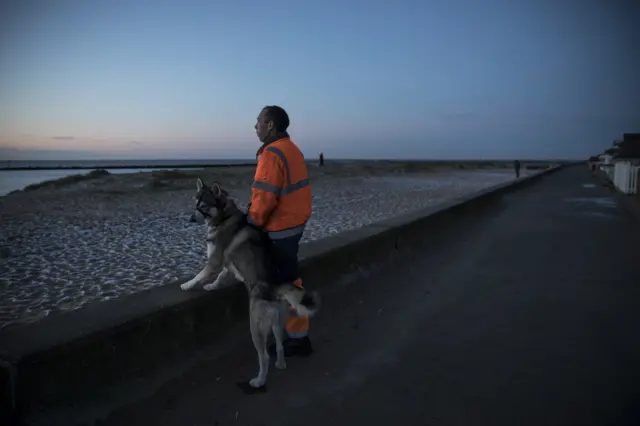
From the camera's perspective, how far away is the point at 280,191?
360 centimetres

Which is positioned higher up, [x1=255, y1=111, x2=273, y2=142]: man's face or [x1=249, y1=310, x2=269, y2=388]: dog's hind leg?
[x1=255, y1=111, x2=273, y2=142]: man's face

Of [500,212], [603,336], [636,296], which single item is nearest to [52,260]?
[603,336]

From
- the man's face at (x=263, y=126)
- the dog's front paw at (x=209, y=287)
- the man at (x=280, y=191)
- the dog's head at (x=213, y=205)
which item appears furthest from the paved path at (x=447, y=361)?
the man's face at (x=263, y=126)

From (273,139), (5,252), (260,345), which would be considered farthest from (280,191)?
(5,252)

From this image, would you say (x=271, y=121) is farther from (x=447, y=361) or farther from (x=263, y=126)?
(x=447, y=361)

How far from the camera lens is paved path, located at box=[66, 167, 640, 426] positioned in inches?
124

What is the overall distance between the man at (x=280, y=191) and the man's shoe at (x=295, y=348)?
0.28 meters

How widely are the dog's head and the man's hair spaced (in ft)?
2.22

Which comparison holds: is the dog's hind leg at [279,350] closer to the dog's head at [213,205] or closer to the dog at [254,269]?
the dog at [254,269]

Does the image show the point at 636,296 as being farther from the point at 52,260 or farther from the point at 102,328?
the point at 52,260

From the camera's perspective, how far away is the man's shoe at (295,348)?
4039mm

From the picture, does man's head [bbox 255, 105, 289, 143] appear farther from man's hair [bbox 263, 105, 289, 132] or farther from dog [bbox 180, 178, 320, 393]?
dog [bbox 180, 178, 320, 393]

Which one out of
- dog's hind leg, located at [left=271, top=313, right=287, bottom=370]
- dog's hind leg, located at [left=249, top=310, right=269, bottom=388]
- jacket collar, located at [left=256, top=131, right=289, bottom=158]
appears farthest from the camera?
dog's hind leg, located at [left=271, top=313, right=287, bottom=370]

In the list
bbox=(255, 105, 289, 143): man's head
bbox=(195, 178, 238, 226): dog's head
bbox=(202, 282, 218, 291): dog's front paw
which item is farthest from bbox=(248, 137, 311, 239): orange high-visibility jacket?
bbox=(202, 282, 218, 291): dog's front paw
